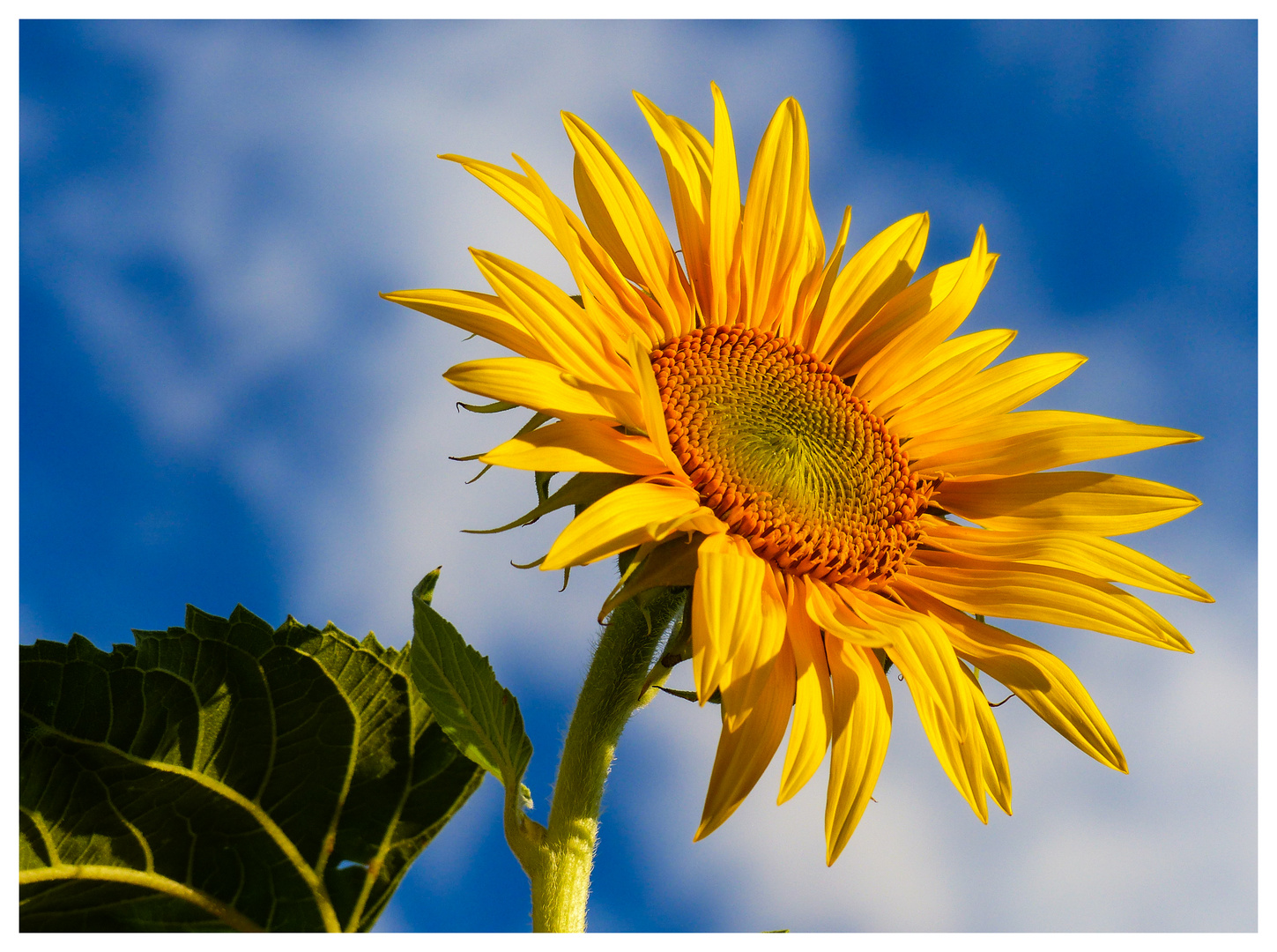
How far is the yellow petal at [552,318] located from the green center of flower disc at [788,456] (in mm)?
253

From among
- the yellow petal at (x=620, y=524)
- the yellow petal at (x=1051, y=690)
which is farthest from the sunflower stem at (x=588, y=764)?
the yellow petal at (x=1051, y=690)

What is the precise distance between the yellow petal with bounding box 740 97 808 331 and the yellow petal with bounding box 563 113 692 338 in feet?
0.78

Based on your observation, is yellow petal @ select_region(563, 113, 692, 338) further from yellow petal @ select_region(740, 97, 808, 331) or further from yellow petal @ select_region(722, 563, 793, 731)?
yellow petal @ select_region(722, 563, 793, 731)

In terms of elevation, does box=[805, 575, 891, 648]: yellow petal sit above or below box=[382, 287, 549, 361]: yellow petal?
below

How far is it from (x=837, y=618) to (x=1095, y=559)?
65 centimetres

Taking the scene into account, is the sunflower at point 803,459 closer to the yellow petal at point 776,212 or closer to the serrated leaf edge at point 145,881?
the yellow petal at point 776,212

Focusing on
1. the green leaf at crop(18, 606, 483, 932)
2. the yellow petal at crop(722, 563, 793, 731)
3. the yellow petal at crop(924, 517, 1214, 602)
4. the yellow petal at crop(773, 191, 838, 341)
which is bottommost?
the green leaf at crop(18, 606, 483, 932)

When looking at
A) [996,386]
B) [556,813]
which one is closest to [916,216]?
[996,386]

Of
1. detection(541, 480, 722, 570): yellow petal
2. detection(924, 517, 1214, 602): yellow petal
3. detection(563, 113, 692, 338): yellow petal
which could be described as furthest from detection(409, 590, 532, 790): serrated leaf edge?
detection(924, 517, 1214, 602): yellow petal

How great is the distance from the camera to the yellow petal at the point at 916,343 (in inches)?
96.1

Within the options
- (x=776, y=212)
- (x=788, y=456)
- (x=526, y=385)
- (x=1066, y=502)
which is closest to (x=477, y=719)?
(x=526, y=385)

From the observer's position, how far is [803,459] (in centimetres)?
214

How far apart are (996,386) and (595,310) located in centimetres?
113

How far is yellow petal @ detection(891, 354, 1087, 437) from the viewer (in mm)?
2449
